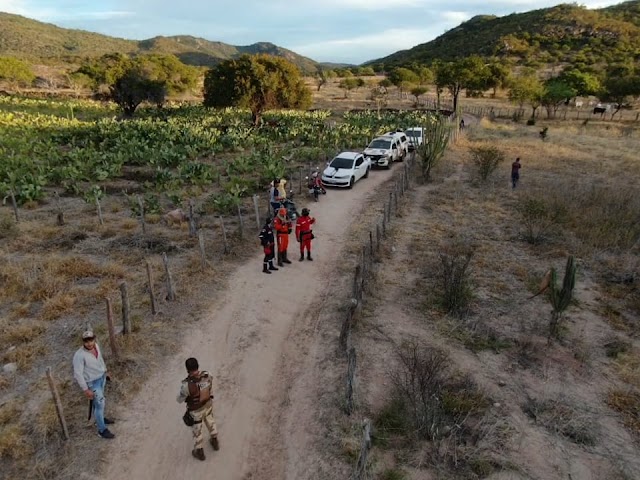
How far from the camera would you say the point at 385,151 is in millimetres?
23406

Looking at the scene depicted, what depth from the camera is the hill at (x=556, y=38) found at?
77.8m

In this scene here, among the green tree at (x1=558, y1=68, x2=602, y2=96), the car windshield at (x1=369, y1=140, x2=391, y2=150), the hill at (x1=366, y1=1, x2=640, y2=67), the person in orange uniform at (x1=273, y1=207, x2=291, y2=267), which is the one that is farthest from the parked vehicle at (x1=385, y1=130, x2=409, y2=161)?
the hill at (x1=366, y1=1, x2=640, y2=67)

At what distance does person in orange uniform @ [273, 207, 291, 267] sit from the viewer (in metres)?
10.9

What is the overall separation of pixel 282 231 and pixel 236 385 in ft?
15.3

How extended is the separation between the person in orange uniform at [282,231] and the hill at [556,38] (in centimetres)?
7694

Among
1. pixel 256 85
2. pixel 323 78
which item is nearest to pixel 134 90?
pixel 256 85

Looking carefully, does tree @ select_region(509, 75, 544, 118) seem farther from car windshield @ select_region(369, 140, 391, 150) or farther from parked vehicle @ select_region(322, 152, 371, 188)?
parked vehicle @ select_region(322, 152, 371, 188)

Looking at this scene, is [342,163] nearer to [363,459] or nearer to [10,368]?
[10,368]

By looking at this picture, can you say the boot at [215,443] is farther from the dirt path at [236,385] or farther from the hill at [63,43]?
the hill at [63,43]

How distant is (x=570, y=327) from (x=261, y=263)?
710 cm

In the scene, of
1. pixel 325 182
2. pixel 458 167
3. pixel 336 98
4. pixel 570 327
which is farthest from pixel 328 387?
pixel 336 98

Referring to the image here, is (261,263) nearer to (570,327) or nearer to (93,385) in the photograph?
(93,385)

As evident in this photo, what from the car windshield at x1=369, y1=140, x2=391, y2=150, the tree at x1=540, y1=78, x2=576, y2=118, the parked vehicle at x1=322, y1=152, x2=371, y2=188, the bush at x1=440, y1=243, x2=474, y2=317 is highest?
the tree at x1=540, y1=78, x2=576, y2=118

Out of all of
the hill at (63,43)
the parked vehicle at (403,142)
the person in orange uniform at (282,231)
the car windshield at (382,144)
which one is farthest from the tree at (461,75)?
the hill at (63,43)
